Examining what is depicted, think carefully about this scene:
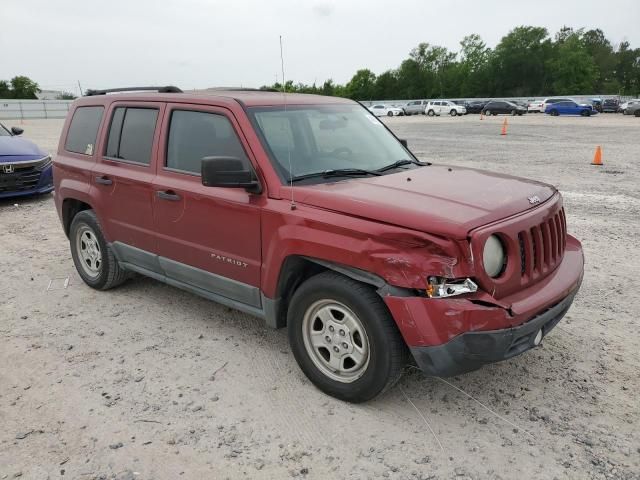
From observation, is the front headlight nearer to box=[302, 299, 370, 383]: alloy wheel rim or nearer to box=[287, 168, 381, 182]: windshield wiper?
box=[302, 299, 370, 383]: alloy wheel rim

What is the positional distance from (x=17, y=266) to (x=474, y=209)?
18.1ft

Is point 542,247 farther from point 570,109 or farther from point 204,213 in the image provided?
point 570,109

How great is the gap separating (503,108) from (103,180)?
51.4 meters

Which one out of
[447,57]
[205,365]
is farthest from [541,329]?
[447,57]

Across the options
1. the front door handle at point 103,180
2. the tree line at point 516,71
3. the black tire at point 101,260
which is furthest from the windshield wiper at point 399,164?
the tree line at point 516,71

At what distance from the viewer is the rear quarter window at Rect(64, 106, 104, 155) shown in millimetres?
5102

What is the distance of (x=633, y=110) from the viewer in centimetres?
4384

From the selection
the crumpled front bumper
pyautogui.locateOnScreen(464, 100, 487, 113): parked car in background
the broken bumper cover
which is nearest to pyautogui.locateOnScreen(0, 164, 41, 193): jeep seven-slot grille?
the crumpled front bumper

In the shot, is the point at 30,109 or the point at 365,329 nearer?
the point at 365,329

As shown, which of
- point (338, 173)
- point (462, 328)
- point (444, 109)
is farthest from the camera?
point (444, 109)

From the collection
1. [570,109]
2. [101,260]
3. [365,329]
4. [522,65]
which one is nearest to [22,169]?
[101,260]

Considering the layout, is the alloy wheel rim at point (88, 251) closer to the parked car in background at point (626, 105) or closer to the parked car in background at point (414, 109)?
the parked car in background at point (626, 105)

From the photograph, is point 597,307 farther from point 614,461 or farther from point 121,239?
point 121,239

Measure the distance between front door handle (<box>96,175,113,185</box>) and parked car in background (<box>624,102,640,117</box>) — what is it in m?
48.2
